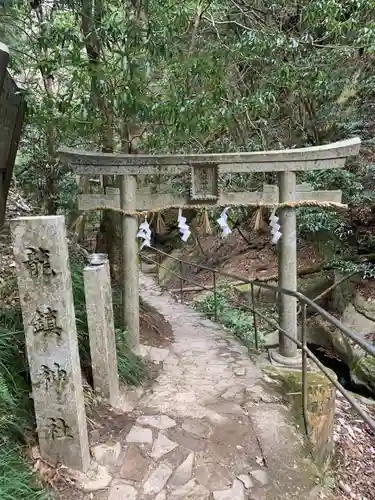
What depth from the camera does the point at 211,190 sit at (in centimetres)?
451

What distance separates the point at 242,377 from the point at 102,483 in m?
2.04

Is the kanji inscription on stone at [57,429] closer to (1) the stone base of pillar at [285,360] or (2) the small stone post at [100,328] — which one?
(2) the small stone post at [100,328]

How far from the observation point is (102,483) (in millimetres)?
2742

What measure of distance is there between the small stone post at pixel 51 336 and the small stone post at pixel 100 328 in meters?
0.56

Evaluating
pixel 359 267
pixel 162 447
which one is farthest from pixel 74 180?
pixel 162 447

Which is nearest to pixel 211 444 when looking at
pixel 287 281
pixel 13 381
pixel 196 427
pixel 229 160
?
pixel 196 427

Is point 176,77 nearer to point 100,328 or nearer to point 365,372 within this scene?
point 100,328

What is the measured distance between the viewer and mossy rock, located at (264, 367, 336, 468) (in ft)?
11.9

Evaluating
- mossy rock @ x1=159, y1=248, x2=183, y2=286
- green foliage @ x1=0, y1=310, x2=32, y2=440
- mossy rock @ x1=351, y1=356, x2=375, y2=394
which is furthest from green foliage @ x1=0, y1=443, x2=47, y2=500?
mossy rock @ x1=159, y1=248, x2=183, y2=286

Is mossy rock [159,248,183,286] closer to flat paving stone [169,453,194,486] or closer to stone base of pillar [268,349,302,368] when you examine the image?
Answer: stone base of pillar [268,349,302,368]

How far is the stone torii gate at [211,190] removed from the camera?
440cm

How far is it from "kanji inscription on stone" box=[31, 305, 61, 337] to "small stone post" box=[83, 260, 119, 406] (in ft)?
2.18

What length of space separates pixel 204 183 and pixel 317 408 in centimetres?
247

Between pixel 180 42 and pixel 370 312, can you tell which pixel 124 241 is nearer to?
pixel 180 42
